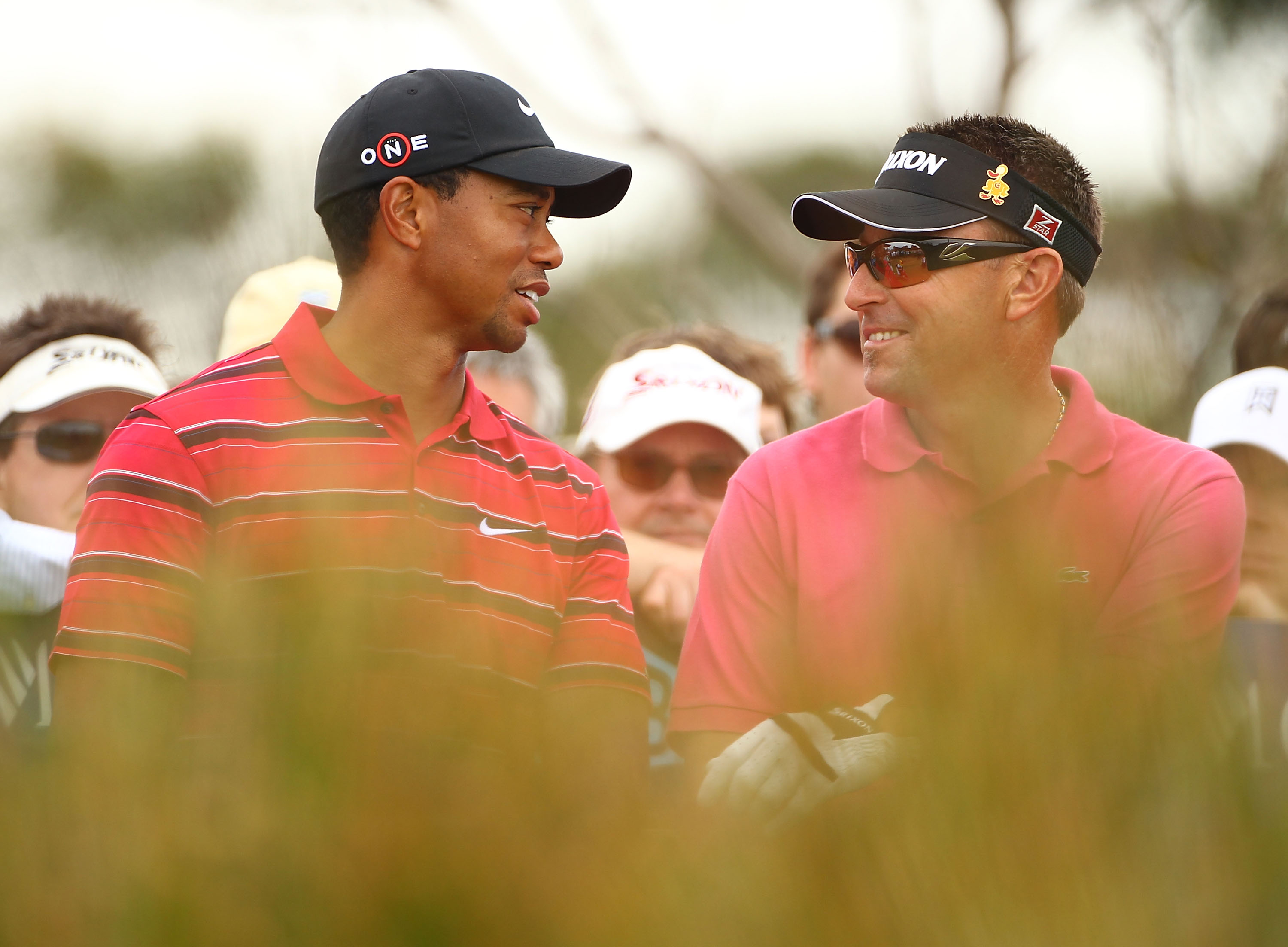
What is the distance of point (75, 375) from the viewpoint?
3336 millimetres

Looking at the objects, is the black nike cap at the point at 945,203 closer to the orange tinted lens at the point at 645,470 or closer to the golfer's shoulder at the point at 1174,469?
the golfer's shoulder at the point at 1174,469

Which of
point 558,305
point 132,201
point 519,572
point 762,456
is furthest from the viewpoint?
point 558,305

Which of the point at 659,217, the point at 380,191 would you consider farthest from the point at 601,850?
the point at 659,217

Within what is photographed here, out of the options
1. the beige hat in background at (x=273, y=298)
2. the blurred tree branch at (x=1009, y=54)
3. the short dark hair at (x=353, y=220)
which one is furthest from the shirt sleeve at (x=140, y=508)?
the blurred tree branch at (x=1009, y=54)

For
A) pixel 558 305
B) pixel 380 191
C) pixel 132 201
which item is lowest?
pixel 132 201

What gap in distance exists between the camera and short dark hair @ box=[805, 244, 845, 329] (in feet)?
14.3

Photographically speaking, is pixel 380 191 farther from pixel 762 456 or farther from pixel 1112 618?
pixel 1112 618

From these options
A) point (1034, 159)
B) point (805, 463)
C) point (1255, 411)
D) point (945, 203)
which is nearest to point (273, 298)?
point (805, 463)

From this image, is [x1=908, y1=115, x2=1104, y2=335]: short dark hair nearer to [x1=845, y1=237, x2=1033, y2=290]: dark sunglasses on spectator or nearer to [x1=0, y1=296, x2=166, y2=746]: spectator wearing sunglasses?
[x1=845, y1=237, x2=1033, y2=290]: dark sunglasses on spectator

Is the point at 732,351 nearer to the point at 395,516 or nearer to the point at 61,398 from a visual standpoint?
the point at 61,398

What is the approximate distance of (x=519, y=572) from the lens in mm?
1704

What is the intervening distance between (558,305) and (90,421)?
1243mm

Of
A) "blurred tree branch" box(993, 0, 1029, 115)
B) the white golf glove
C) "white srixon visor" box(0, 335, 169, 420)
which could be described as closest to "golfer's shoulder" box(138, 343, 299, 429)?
"white srixon visor" box(0, 335, 169, 420)

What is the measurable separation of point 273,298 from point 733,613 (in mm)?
954
